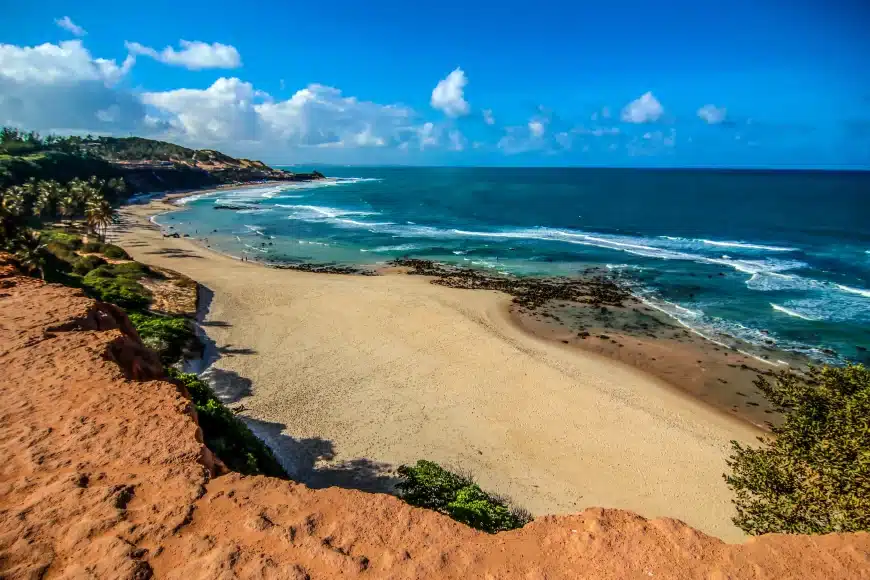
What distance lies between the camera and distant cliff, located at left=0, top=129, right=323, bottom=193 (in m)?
85.8

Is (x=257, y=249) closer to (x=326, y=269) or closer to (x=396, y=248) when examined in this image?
(x=326, y=269)

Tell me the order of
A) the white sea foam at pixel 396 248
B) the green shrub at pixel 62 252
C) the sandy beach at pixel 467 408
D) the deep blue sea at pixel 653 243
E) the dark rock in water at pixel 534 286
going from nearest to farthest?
1. the sandy beach at pixel 467 408
2. the deep blue sea at pixel 653 243
3. the green shrub at pixel 62 252
4. the dark rock in water at pixel 534 286
5. the white sea foam at pixel 396 248

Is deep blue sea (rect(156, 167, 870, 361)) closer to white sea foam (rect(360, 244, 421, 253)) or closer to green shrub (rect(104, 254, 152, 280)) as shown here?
white sea foam (rect(360, 244, 421, 253))

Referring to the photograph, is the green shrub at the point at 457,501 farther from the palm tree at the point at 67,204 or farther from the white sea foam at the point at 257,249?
the palm tree at the point at 67,204

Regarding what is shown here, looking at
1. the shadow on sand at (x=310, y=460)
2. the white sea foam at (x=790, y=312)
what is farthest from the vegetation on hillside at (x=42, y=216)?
the white sea foam at (x=790, y=312)

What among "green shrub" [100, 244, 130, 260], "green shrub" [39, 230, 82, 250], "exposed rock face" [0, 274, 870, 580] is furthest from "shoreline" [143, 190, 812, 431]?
"green shrub" [39, 230, 82, 250]

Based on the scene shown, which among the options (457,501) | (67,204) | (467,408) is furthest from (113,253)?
(457,501)

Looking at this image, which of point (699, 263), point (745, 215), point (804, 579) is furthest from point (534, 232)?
point (804, 579)

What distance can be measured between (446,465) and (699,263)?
1759 inches

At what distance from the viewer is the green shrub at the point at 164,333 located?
72.8 ft

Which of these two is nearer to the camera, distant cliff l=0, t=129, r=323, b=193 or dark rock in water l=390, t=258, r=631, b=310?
dark rock in water l=390, t=258, r=631, b=310

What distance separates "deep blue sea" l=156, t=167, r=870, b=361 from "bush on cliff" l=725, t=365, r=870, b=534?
21.9m

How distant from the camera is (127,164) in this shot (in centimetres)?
13025

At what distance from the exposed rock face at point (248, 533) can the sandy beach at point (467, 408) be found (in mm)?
8708
